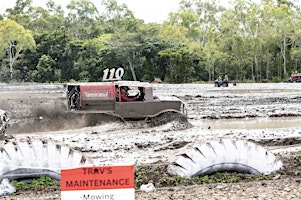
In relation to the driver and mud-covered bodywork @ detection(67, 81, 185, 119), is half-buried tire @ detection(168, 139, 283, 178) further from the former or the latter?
the driver

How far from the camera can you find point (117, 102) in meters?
16.7

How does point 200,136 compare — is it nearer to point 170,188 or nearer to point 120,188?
point 170,188

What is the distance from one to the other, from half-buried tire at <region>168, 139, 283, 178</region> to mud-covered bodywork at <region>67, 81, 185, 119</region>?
9.41m

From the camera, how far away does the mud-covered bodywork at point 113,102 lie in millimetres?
16734

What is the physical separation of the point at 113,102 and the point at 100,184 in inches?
508

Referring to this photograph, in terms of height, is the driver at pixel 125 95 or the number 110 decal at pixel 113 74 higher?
the number 110 decal at pixel 113 74

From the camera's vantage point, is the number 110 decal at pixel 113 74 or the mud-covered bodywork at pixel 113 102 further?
the number 110 decal at pixel 113 74

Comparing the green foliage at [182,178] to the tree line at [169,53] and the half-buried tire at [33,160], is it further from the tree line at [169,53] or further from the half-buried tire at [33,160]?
the tree line at [169,53]

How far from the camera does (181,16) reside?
280ft

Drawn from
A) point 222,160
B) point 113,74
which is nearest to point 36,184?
point 222,160

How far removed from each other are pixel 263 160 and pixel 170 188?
1736mm

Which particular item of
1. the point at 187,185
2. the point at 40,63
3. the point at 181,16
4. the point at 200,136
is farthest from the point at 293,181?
the point at 181,16

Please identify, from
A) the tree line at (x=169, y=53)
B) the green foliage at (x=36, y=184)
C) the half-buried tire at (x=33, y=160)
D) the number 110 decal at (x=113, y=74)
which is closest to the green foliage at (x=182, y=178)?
the half-buried tire at (x=33, y=160)

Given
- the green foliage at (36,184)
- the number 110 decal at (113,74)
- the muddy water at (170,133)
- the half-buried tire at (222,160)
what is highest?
the number 110 decal at (113,74)
